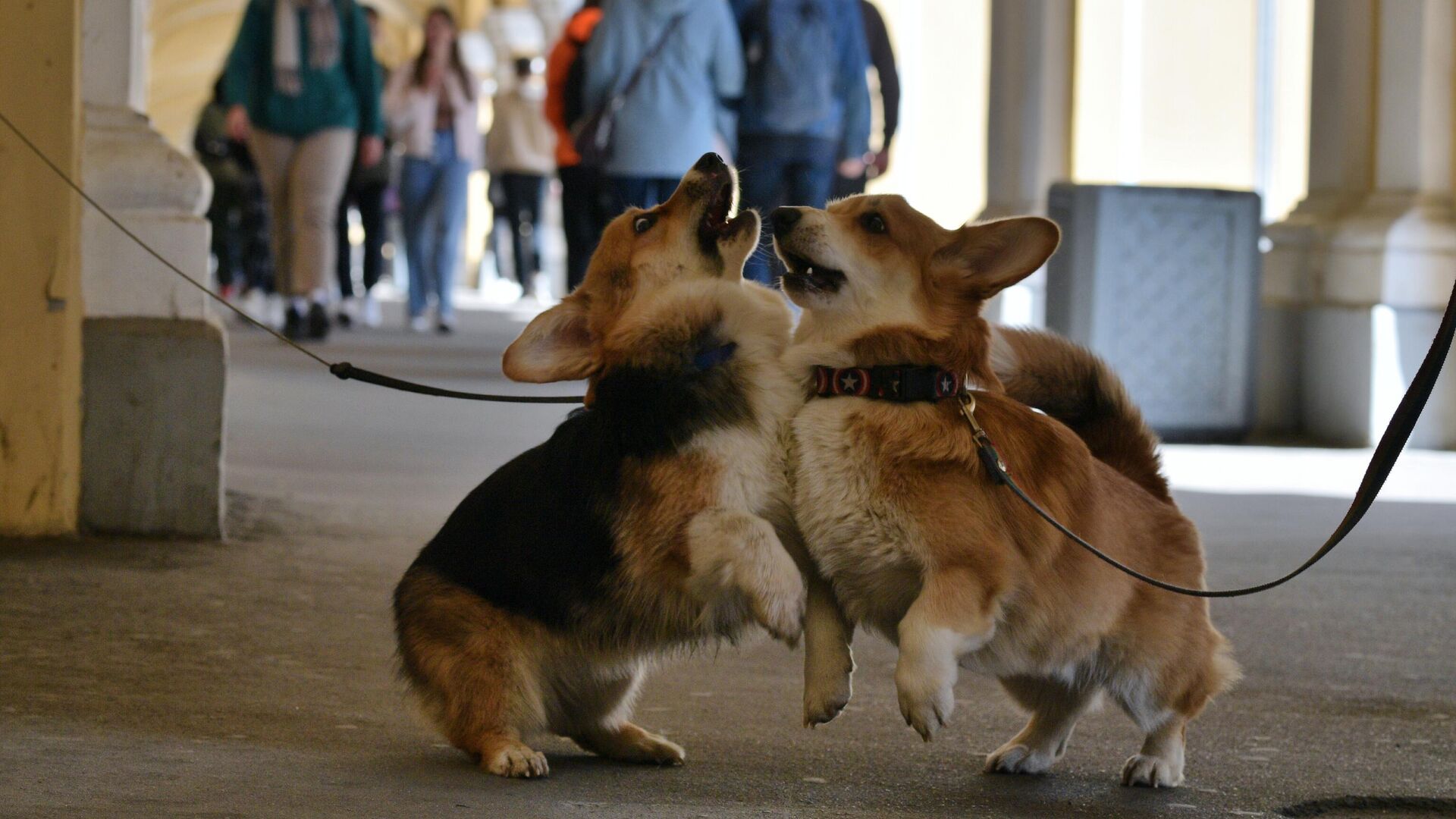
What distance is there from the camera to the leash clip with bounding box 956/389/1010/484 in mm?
2857

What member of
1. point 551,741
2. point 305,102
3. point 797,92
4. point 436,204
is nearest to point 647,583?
point 551,741

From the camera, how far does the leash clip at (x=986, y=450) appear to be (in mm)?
2857

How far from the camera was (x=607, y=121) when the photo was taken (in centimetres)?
841

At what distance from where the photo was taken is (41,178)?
195 inches

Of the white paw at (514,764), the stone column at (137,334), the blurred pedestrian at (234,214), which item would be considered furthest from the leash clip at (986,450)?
the blurred pedestrian at (234,214)

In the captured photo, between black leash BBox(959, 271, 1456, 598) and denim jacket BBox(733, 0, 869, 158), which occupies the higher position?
denim jacket BBox(733, 0, 869, 158)

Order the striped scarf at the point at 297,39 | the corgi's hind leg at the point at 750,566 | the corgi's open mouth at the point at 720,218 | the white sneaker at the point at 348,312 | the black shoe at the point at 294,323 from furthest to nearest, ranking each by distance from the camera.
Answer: the white sneaker at the point at 348,312 < the black shoe at the point at 294,323 < the striped scarf at the point at 297,39 < the corgi's open mouth at the point at 720,218 < the corgi's hind leg at the point at 750,566

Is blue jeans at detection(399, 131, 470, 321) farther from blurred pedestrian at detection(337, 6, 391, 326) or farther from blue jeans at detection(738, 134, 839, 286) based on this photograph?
blue jeans at detection(738, 134, 839, 286)

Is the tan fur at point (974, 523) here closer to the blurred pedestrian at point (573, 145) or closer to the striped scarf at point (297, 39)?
the blurred pedestrian at point (573, 145)

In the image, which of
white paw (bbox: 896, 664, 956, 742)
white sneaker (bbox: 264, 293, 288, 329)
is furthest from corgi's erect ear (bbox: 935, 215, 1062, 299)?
white sneaker (bbox: 264, 293, 288, 329)

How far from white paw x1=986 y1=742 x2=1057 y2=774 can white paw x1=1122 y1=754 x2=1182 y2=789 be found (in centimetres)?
17

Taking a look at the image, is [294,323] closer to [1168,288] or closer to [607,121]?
[607,121]

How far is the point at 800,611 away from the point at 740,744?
2.01ft

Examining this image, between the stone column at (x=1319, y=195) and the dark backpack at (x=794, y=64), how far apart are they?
2.45 metres
